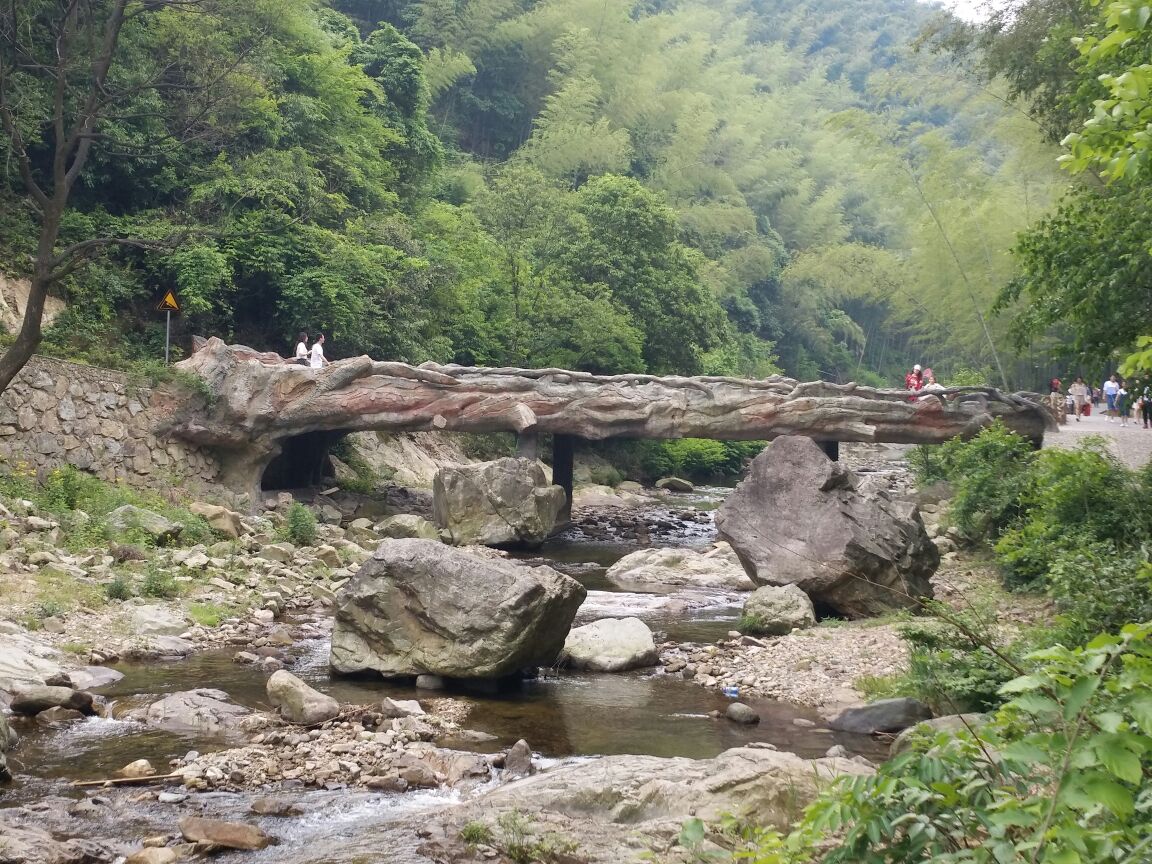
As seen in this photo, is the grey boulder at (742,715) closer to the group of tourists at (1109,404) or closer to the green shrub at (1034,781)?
the green shrub at (1034,781)

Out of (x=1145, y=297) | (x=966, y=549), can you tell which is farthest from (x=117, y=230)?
(x=1145, y=297)

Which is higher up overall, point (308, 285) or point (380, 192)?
point (380, 192)

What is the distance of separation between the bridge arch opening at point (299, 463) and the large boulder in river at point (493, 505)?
9.87 feet

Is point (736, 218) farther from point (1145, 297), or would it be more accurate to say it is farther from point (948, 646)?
point (948, 646)

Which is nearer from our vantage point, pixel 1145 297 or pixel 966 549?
pixel 1145 297

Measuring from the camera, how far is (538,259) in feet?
104

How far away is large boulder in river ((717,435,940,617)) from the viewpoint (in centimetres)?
1241

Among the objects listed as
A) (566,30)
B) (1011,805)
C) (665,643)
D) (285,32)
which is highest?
(566,30)

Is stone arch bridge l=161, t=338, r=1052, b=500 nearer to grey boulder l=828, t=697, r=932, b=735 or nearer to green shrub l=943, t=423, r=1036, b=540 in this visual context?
green shrub l=943, t=423, r=1036, b=540

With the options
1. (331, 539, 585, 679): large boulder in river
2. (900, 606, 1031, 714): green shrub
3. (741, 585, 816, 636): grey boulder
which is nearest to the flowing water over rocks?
(331, 539, 585, 679): large boulder in river

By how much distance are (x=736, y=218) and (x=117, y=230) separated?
3459 cm

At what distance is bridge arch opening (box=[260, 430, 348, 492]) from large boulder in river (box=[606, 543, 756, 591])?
7.21 m

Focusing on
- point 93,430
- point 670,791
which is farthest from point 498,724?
point 93,430

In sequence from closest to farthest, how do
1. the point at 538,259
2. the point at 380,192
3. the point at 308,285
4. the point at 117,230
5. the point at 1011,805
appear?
the point at 1011,805, the point at 117,230, the point at 308,285, the point at 380,192, the point at 538,259
